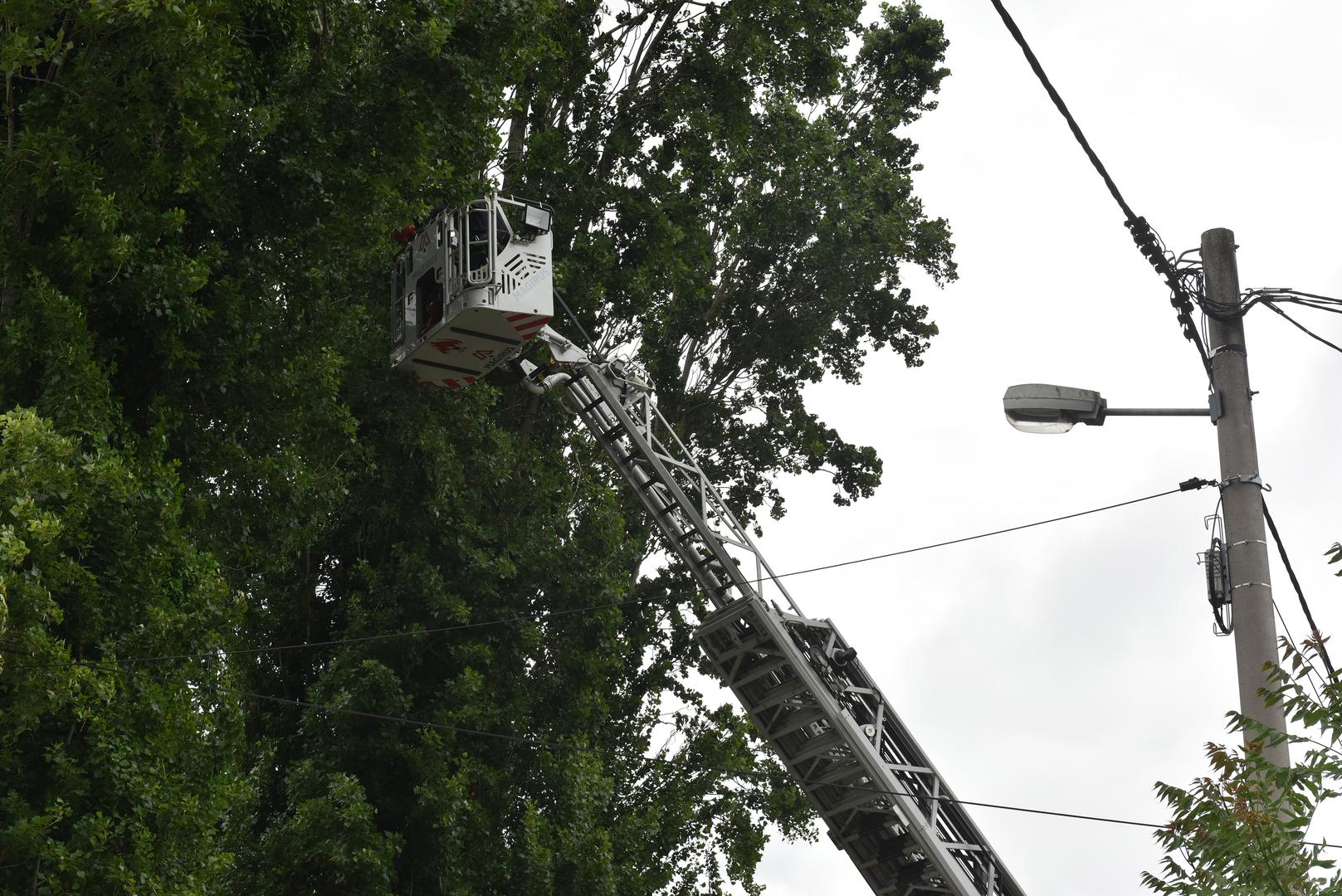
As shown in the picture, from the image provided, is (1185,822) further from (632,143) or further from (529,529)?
(632,143)

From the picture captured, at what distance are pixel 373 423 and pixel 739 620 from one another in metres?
Result: 6.01

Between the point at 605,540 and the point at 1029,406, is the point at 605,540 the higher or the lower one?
the higher one

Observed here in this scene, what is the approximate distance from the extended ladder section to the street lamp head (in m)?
6.22

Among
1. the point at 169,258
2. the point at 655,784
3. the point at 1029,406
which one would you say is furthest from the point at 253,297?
the point at 655,784

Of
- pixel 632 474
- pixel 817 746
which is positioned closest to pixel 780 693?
pixel 817 746

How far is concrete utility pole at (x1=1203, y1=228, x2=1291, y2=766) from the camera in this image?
7.14 meters

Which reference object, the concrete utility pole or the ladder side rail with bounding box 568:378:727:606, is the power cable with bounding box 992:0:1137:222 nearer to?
the concrete utility pole

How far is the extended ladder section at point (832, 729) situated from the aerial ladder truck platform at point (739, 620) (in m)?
0.01

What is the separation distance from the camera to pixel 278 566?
1706 centimetres

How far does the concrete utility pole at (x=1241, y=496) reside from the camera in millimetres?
7141

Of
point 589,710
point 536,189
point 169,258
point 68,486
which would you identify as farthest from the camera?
point 536,189

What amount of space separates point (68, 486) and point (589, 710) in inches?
419

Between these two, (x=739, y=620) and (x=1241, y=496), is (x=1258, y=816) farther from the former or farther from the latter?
(x=739, y=620)

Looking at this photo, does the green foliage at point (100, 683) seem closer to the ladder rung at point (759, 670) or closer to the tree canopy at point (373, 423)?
the tree canopy at point (373, 423)
